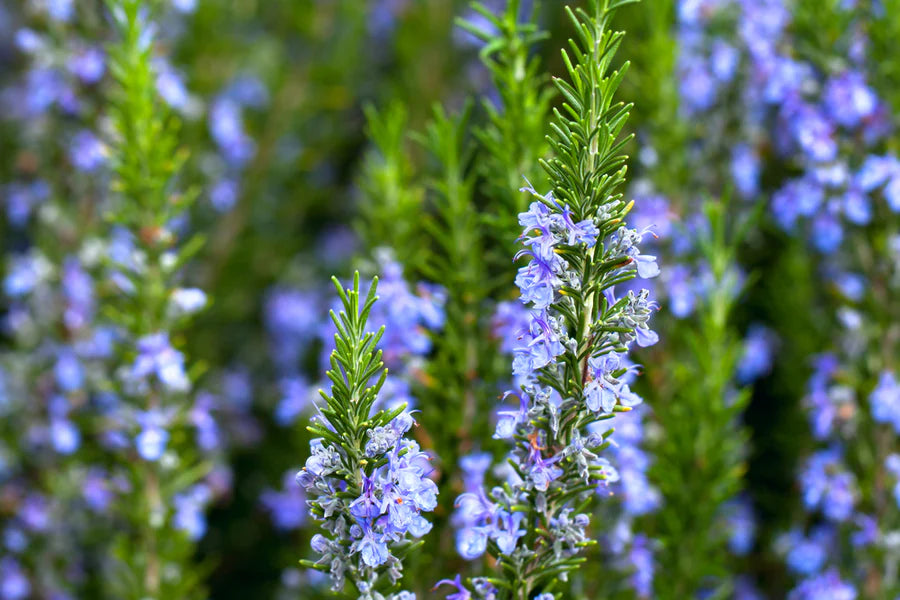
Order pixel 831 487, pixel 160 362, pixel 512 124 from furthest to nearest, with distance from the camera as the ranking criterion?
1. pixel 831 487
2. pixel 160 362
3. pixel 512 124

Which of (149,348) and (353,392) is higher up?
(149,348)

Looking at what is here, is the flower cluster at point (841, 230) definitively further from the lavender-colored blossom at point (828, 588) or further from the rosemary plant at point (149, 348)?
the rosemary plant at point (149, 348)

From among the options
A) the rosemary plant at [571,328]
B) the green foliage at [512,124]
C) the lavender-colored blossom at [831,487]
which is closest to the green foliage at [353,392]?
the rosemary plant at [571,328]

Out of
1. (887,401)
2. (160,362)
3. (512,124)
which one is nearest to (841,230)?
(887,401)

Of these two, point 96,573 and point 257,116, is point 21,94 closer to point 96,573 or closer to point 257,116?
point 257,116

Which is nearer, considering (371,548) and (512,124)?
(371,548)

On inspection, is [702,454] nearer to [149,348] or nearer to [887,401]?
[887,401]

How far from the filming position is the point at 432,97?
9.18 feet

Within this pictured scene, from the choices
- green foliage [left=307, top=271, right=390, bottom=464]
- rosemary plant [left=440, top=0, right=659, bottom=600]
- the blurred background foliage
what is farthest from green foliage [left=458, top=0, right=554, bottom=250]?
green foliage [left=307, top=271, right=390, bottom=464]

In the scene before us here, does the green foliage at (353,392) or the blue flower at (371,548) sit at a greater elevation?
the green foliage at (353,392)

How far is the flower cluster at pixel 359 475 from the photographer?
1047mm

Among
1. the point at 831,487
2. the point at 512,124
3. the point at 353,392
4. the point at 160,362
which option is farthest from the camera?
the point at 831,487

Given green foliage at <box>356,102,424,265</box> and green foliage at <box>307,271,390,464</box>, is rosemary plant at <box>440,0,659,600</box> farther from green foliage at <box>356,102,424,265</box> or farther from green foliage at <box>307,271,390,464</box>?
green foliage at <box>356,102,424,265</box>

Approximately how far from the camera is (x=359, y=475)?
107 centimetres
